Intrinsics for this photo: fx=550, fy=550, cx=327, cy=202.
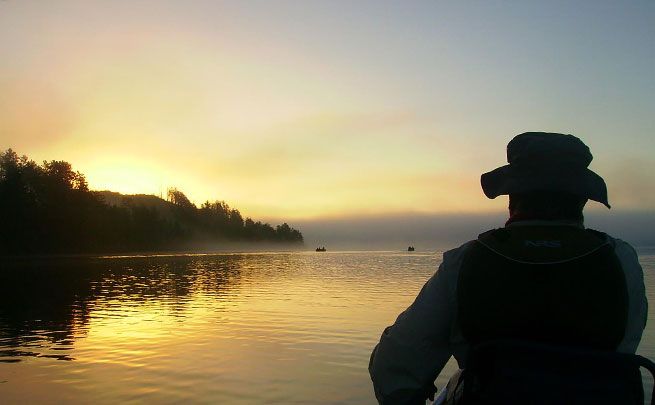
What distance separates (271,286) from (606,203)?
34037mm

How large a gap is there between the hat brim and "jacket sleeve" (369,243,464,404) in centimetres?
50

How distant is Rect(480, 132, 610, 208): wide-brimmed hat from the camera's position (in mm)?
2900

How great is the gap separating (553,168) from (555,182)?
79mm

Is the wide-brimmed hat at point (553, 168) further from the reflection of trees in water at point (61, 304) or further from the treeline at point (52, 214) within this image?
the treeline at point (52, 214)

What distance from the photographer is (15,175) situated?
3932 inches

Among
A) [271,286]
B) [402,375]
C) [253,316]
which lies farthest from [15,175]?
[402,375]

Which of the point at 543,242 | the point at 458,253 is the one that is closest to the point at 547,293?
the point at 543,242

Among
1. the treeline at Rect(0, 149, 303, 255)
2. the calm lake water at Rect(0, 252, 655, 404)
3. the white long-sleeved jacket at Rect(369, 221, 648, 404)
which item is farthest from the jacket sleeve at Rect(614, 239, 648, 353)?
the treeline at Rect(0, 149, 303, 255)

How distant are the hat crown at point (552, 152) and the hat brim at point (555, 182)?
45 millimetres

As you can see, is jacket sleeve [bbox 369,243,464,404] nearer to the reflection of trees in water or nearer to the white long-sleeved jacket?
the white long-sleeved jacket

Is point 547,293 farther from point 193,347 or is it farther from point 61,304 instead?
point 61,304

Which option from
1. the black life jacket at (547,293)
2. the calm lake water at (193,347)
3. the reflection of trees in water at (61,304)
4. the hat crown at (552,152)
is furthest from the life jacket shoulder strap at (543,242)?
the reflection of trees in water at (61,304)

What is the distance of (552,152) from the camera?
2926 mm

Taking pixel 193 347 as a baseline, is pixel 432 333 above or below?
above
